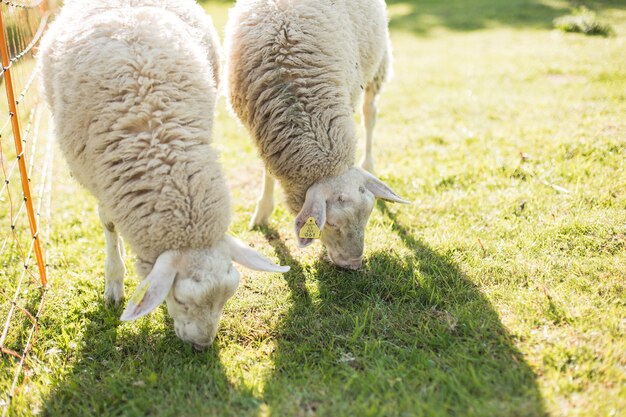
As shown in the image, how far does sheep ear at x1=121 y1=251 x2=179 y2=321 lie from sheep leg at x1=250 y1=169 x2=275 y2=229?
1.97m

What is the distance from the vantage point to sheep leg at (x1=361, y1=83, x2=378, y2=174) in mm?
5578

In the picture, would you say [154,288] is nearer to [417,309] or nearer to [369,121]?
[417,309]

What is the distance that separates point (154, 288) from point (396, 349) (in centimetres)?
147

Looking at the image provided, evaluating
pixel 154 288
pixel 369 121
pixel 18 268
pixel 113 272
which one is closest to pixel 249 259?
pixel 154 288

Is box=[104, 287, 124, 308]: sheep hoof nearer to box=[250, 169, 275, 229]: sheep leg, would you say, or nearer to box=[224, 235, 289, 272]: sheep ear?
box=[224, 235, 289, 272]: sheep ear

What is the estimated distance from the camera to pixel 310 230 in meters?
3.50

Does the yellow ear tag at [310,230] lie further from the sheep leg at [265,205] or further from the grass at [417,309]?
the sheep leg at [265,205]

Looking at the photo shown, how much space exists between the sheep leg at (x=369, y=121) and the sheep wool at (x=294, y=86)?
4.38 ft

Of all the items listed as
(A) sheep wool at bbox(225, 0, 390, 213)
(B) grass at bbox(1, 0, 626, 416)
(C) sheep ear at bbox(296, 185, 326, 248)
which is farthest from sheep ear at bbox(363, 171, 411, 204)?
(B) grass at bbox(1, 0, 626, 416)

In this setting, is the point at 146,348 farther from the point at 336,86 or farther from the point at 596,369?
the point at 596,369

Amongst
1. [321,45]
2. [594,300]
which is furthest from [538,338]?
[321,45]

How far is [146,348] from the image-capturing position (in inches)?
130

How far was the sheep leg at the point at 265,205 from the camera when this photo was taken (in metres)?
4.82

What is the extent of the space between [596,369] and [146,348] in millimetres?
2629
